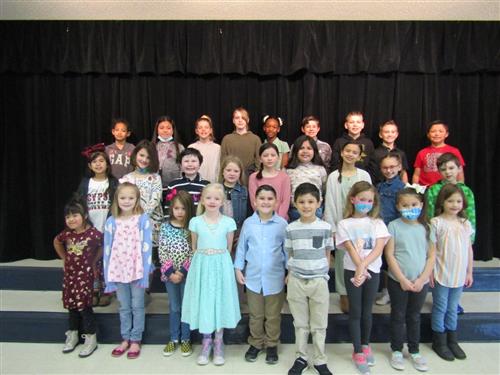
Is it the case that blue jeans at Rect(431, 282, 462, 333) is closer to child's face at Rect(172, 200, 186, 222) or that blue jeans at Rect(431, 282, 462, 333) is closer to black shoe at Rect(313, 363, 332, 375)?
black shoe at Rect(313, 363, 332, 375)

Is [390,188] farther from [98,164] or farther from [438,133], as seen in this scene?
[98,164]

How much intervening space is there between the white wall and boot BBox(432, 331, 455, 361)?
282 cm

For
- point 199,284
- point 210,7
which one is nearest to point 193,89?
point 210,7

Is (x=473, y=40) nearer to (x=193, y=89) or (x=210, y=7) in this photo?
(x=210, y=7)

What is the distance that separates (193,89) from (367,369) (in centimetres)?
296

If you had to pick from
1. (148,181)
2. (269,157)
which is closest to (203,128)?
(148,181)

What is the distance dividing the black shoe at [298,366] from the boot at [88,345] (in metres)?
1.30

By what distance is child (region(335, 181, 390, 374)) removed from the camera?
7.28ft

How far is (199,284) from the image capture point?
2.24 metres

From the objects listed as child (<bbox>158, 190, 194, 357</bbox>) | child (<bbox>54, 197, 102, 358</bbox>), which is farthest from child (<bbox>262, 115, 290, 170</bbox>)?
child (<bbox>54, 197, 102, 358</bbox>)

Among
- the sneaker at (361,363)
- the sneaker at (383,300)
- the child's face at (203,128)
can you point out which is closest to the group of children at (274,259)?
the sneaker at (361,363)

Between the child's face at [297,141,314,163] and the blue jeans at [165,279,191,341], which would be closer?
the blue jeans at [165,279,191,341]

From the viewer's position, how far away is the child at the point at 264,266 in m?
2.26

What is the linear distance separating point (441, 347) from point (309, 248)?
1166 mm
